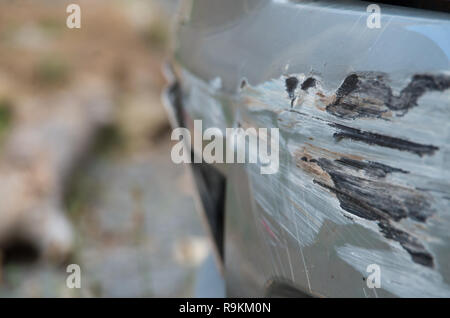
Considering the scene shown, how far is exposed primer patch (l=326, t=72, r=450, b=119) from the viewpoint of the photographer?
95 centimetres

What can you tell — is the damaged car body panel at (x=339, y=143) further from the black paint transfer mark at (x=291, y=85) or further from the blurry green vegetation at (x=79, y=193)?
the blurry green vegetation at (x=79, y=193)

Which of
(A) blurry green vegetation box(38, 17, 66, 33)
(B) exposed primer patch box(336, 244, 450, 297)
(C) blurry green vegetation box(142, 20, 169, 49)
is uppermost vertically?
(A) blurry green vegetation box(38, 17, 66, 33)

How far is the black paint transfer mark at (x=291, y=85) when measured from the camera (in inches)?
46.2

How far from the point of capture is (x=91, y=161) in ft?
14.8

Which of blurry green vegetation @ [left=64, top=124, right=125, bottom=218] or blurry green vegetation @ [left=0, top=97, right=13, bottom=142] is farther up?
blurry green vegetation @ [left=0, top=97, right=13, bottom=142]

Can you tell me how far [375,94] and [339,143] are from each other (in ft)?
0.38

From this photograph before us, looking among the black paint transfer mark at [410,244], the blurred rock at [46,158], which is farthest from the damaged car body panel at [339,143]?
the blurred rock at [46,158]

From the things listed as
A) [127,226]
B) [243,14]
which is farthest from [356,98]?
[127,226]

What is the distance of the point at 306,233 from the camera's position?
1188mm

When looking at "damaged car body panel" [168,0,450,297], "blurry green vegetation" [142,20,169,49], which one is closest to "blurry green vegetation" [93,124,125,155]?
"blurry green vegetation" [142,20,169,49]

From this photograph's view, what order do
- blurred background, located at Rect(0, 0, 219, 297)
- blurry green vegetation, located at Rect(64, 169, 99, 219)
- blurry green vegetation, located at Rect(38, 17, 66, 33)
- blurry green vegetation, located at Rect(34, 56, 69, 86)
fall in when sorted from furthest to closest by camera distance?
blurry green vegetation, located at Rect(38, 17, 66, 33) → blurry green vegetation, located at Rect(34, 56, 69, 86) → blurry green vegetation, located at Rect(64, 169, 99, 219) → blurred background, located at Rect(0, 0, 219, 297)

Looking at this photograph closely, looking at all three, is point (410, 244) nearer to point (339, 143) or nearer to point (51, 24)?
point (339, 143)

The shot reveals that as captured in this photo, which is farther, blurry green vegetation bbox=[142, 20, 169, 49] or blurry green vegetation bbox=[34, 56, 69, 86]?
blurry green vegetation bbox=[142, 20, 169, 49]

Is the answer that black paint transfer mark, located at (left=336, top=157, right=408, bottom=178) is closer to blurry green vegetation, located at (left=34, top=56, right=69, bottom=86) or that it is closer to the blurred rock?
the blurred rock
